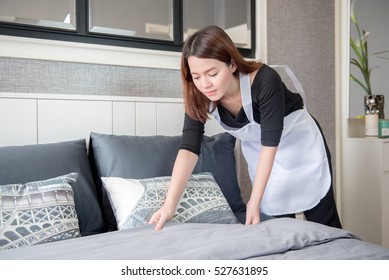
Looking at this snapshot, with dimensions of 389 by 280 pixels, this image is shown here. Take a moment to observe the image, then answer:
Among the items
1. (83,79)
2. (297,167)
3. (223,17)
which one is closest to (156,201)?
(297,167)

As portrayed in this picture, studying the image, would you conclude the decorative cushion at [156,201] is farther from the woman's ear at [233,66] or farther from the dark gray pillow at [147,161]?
the woman's ear at [233,66]

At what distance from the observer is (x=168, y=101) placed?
2049 mm

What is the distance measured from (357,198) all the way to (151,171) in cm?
153

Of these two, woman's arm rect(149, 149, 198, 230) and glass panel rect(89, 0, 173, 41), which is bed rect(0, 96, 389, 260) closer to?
woman's arm rect(149, 149, 198, 230)

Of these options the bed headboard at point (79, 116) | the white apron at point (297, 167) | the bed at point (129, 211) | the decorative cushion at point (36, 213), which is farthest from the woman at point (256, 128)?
the bed headboard at point (79, 116)

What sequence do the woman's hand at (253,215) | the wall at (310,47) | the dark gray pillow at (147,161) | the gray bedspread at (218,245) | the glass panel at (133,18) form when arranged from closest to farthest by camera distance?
the gray bedspread at (218,245), the woman's hand at (253,215), the dark gray pillow at (147,161), the glass panel at (133,18), the wall at (310,47)

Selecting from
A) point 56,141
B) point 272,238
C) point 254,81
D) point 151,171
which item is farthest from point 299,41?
point 272,238

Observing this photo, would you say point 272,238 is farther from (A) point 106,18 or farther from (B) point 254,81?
(A) point 106,18

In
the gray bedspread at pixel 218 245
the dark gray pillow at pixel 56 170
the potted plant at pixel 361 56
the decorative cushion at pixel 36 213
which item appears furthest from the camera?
the potted plant at pixel 361 56

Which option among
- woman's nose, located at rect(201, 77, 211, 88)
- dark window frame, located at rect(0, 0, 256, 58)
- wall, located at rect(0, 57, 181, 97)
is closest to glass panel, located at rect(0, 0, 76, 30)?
dark window frame, located at rect(0, 0, 256, 58)

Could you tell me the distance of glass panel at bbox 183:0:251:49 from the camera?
2195 millimetres

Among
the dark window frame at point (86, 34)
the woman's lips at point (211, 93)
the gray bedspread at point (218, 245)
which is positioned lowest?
the gray bedspread at point (218, 245)

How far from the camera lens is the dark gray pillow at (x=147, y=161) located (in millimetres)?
1613

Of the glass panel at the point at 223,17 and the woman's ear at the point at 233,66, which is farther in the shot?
the glass panel at the point at 223,17
